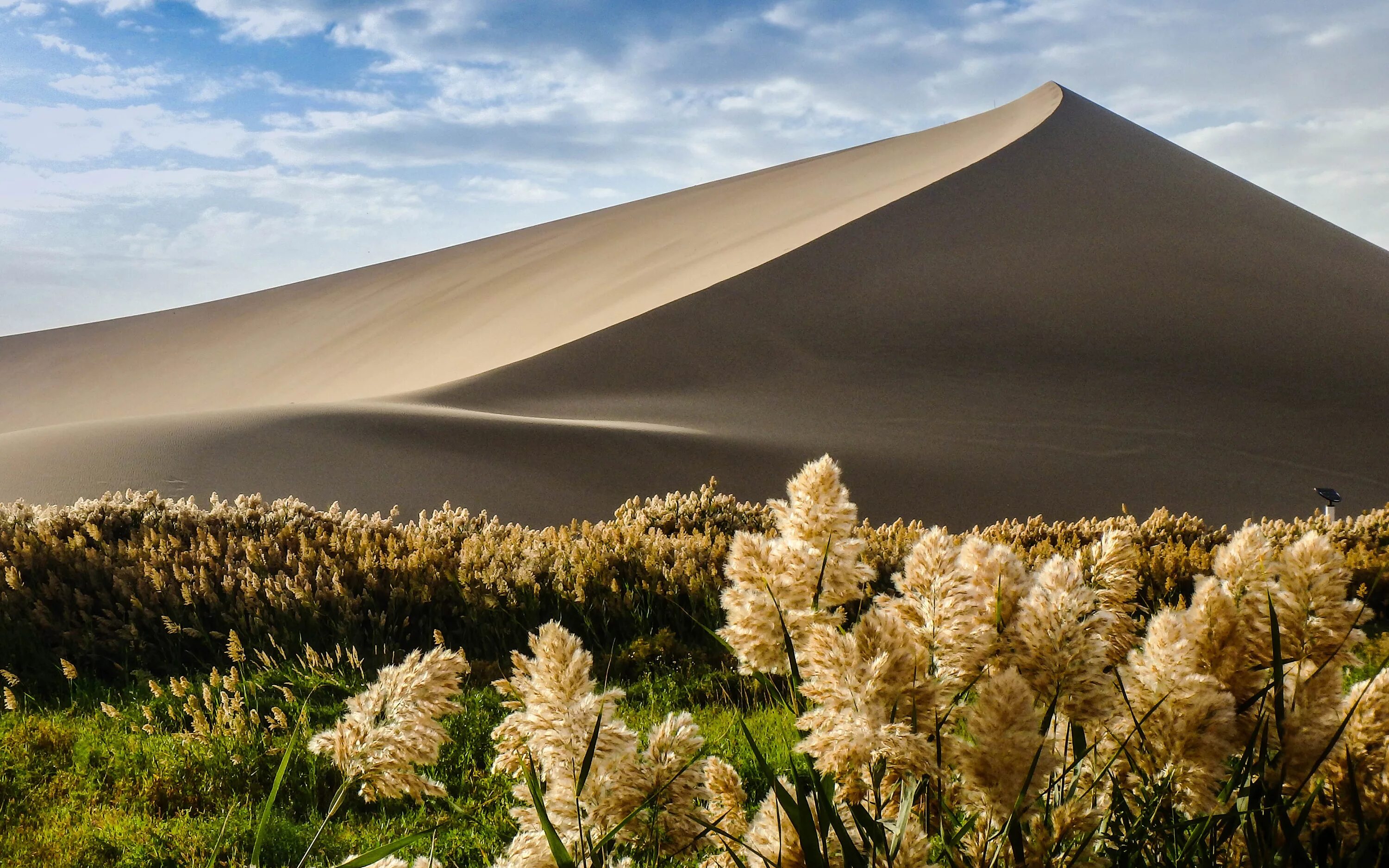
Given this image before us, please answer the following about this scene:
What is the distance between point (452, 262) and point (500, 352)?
61.2ft

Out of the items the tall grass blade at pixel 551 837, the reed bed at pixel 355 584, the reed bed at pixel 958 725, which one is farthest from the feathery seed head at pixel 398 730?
the reed bed at pixel 355 584

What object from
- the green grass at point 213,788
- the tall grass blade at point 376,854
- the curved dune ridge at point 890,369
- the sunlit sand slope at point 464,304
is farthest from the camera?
the sunlit sand slope at point 464,304

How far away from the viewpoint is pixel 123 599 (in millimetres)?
5902

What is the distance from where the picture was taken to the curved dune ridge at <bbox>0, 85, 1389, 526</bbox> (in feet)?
44.4

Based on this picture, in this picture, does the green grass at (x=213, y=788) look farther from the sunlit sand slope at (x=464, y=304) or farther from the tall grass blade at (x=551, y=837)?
the sunlit sand slope at (x=464, y=304)

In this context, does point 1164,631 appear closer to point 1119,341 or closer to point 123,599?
point 123,599

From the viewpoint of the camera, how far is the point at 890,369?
2003 cm

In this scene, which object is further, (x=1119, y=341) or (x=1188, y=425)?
(x=1119, y=341)

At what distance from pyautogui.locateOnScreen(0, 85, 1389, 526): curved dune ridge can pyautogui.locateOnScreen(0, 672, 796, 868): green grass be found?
24.5 ft

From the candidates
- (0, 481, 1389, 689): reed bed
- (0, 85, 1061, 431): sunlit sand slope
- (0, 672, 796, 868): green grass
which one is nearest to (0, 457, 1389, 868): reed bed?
(0, 672, 796, 868): green grass

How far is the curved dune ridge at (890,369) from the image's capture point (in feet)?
44.4

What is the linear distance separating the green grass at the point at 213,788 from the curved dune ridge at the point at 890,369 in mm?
7470

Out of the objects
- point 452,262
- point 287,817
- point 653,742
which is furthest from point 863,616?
point 452,262

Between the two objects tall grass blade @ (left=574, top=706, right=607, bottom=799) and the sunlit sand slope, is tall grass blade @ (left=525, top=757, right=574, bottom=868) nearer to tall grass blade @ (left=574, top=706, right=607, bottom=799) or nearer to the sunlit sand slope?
tall grass blade @ (left=574, top=706, right=607, bottom=799)
